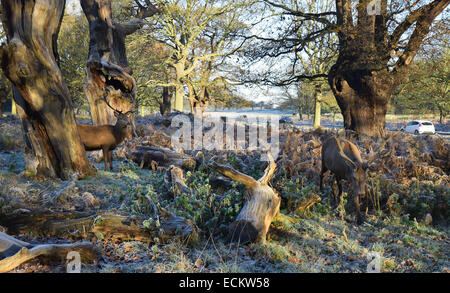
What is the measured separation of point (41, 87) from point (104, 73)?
3.46 meters

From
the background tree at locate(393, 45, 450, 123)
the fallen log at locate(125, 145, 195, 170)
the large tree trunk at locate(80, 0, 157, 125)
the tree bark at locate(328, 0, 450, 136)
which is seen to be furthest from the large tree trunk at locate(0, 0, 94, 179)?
the background tree at locate(393, 45, 450, 123)

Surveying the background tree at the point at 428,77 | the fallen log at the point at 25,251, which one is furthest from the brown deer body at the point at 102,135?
the background tree at the point at 428,77

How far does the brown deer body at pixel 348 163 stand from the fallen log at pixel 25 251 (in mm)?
4199

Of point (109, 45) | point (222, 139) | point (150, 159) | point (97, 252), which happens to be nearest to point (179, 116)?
point (222, 139)

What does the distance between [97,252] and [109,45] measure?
28.3 ft

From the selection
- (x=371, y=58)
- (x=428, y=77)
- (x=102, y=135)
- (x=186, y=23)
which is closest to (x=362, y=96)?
(x=371, y=58)

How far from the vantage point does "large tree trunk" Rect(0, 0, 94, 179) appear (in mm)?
5367

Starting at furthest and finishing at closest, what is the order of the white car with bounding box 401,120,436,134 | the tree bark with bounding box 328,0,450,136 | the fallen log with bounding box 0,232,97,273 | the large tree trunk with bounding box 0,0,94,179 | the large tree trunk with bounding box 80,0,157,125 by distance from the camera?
the white car with bounding box 401,120,436,134 → the tree bark with bounding box 328,0,450,136 → the large tree trunk with bounding box 80,0,157,125 → the large tree trunk with bounding box 0,0,94,179 → the fallen log with bounding box 0,232,97,273

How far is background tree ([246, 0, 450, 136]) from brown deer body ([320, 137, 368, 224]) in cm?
504

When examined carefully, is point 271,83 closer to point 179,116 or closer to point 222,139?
point 222,139

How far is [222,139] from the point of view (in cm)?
1199

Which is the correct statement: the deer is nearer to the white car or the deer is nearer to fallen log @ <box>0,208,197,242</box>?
fallen log @ <box>0,208,197,242</box>

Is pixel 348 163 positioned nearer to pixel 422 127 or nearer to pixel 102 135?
pixel 102 135
